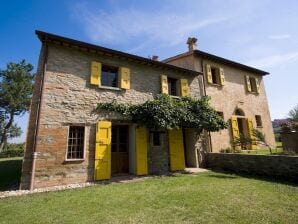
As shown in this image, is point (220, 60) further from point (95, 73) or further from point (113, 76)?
point (95, 73)

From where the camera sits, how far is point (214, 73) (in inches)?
565

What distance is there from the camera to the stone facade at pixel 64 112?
7172mm

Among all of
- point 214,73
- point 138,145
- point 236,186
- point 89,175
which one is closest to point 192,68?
point 214,73

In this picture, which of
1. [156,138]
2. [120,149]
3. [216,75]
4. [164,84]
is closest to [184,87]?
[164,84]

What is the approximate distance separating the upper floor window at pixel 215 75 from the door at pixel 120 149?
7.38 meters

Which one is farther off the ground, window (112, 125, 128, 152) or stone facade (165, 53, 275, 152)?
stone facade (165, 53, 275, 152)

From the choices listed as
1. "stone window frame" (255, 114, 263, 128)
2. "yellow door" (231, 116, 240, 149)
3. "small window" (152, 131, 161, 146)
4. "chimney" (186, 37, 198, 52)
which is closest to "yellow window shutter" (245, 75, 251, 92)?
"stone window frame" (255, 114, 263, 128)

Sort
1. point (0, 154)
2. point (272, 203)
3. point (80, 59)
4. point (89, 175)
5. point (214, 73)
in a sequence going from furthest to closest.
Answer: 1. point (0, 154)
2. point (214, 73)
3. point (80, 59)
4. point (89, 175)
5. point (272, 203)

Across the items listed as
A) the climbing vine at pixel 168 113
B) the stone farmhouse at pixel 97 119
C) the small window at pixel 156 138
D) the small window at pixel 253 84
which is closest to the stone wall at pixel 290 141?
the stone farmhouse at pixel 97 119

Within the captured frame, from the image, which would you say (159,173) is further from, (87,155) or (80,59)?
(80,59)

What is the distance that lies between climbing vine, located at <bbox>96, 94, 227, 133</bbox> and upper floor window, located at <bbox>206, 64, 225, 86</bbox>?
A: 3.92m

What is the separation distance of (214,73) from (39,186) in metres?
13.1

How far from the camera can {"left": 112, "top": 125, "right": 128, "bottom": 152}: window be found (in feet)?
31.6

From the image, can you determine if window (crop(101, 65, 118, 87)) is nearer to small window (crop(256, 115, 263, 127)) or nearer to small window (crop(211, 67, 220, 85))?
small window (crop(211, 67, 220, 85))
